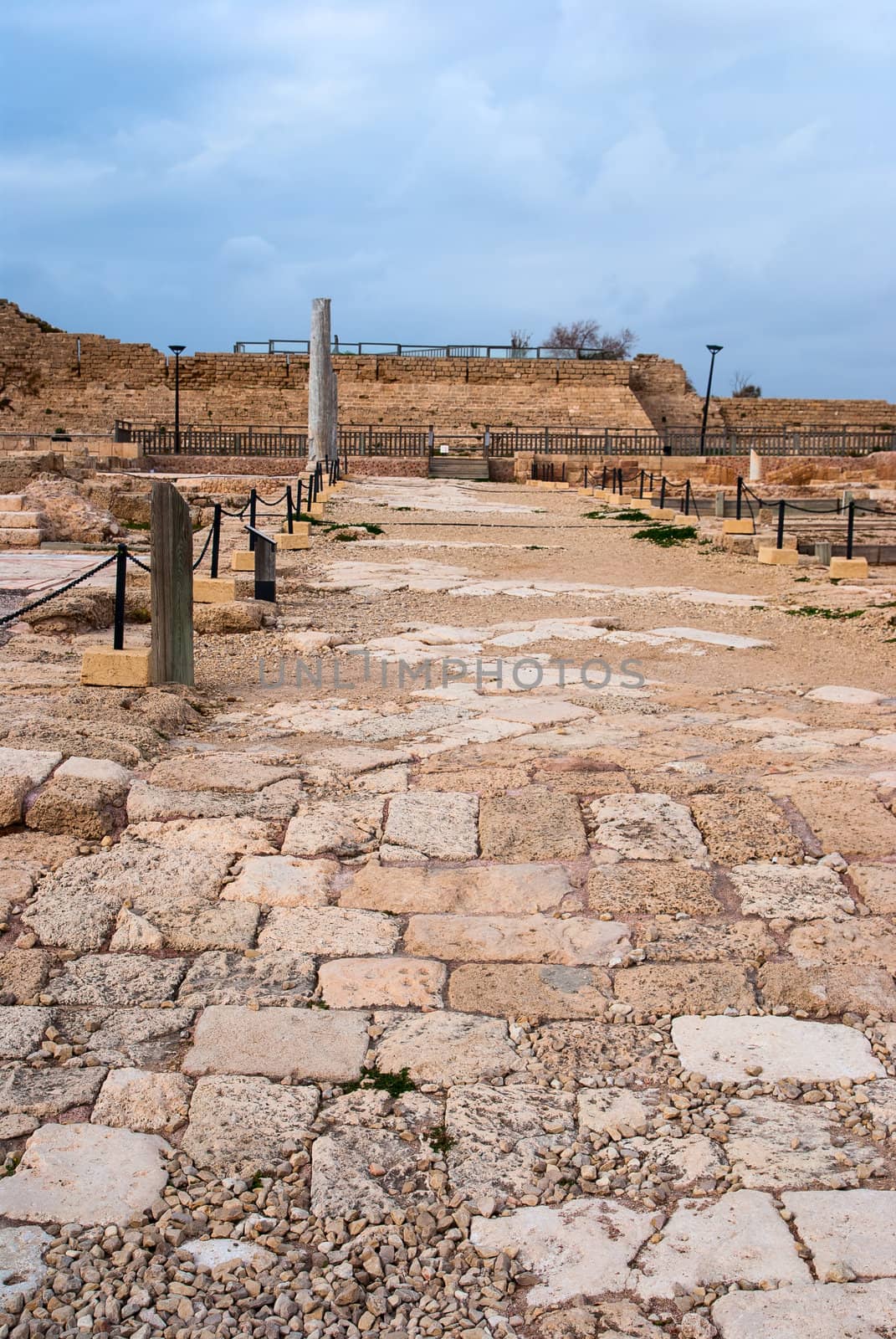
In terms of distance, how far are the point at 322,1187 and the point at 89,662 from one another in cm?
417

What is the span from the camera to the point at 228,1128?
2.64 meters

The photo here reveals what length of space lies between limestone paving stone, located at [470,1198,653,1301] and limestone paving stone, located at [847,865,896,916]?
175 cm

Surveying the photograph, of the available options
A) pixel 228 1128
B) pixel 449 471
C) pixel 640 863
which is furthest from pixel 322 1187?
pixel 449 471

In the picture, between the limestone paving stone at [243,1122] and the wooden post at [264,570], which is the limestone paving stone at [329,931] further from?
the wooden post at [264,570]

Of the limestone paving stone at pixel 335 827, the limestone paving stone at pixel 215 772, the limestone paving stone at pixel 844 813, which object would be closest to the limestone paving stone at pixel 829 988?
the limestone paving stone at pixel 844 813

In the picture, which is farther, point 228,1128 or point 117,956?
point 117,956

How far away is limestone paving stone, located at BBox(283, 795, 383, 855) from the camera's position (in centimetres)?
423

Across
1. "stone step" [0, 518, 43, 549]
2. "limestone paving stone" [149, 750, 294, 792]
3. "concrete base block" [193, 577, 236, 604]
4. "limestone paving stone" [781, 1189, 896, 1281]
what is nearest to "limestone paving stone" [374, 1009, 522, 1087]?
"limestone paving stone" [781, 1189, 896, 1281]

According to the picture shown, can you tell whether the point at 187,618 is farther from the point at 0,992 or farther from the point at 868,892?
the point at 868,892

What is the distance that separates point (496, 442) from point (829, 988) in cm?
3562

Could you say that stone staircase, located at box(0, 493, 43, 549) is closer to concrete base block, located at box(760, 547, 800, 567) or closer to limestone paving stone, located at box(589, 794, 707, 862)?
concrete base block, located at box(760, 547, 800, 567)

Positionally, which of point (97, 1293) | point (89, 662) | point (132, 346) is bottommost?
point (97, 1293)

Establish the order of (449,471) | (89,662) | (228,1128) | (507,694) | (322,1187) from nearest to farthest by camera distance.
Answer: (322,1187) → (228,1128) → (89,662) → (507,694) → (449,471)

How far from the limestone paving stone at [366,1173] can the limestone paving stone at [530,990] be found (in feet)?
2.05
